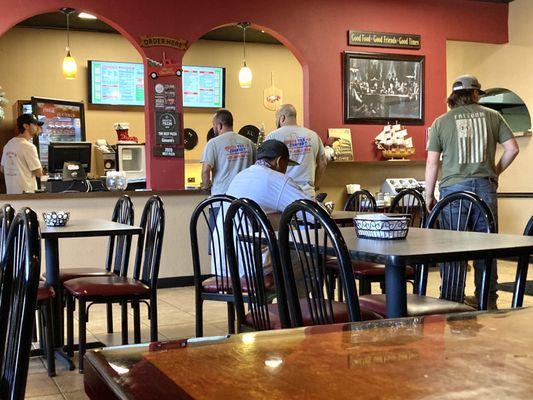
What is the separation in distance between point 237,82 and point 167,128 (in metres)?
3.82

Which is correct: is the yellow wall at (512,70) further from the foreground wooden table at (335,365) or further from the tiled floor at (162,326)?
the foreground wooden table at (335,365)

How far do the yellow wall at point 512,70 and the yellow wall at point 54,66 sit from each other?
423 centimetres

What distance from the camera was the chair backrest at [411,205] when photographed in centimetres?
465

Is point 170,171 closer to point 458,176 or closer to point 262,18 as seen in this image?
point 262,18

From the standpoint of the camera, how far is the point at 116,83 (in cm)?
920

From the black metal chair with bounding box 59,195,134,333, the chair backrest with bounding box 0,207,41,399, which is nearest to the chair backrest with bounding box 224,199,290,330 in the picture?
the chair backrest with bounding box 0,207,41,399

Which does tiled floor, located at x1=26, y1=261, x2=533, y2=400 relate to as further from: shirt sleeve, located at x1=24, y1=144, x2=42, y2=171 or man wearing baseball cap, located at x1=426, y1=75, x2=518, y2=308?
shirt sleeve, located at x1=24, y1=144, x2=42, y2=171

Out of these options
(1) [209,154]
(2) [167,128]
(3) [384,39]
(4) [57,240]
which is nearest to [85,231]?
(4) [57,240]

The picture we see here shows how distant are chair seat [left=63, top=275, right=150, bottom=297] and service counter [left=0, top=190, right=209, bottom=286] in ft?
7.15

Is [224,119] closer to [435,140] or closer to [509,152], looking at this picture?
[435,140]

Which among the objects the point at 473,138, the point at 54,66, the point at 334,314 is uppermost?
the point at 54,66

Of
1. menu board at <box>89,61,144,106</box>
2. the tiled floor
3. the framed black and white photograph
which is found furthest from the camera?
menu board at <box>89,61,144,106</box>

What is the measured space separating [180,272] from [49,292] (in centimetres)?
300

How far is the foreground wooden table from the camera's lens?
65cm
